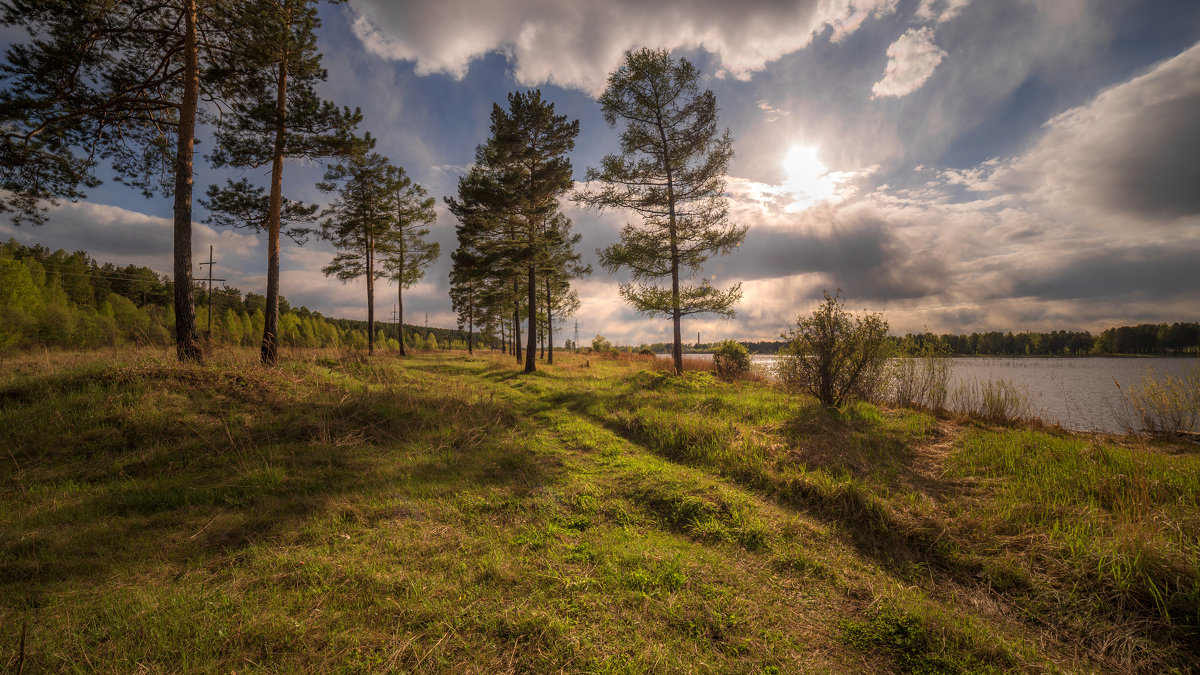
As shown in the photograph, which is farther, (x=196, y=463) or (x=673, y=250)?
(x=673, y=250)

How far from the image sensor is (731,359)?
1761 centimetres

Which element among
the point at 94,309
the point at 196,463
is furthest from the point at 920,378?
the point at 94,309

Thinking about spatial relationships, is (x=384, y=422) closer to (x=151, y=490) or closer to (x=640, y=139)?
(x=151, y=490)

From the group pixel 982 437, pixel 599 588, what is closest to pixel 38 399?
pixel 599 588

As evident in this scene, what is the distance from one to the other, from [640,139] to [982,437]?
1432 cm

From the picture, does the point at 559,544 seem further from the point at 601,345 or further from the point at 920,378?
the point at 601,345

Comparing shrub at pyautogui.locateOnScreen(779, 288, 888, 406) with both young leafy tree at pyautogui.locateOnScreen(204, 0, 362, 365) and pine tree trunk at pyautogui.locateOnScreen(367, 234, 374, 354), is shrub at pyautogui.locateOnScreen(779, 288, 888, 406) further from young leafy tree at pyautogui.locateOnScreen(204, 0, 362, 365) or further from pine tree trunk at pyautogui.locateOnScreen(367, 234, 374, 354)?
pine tree trunk at pyautogui.locateOnScreen(367, 234, 374, 354)

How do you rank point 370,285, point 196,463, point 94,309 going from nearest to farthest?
point 196,463 → point 370,285 → point 94,309

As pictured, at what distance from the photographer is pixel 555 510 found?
4.70 m

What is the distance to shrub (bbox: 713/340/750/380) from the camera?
55.6 ft

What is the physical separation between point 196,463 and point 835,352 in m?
12.8

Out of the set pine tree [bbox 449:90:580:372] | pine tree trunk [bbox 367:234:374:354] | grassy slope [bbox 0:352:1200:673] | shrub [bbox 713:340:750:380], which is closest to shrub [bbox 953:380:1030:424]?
grassy slope [bbox 0:352:1200:673]

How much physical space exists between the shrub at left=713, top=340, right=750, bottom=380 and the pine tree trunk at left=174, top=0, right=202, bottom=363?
17267 millimetres

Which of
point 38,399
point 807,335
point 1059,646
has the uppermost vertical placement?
point 807,335
